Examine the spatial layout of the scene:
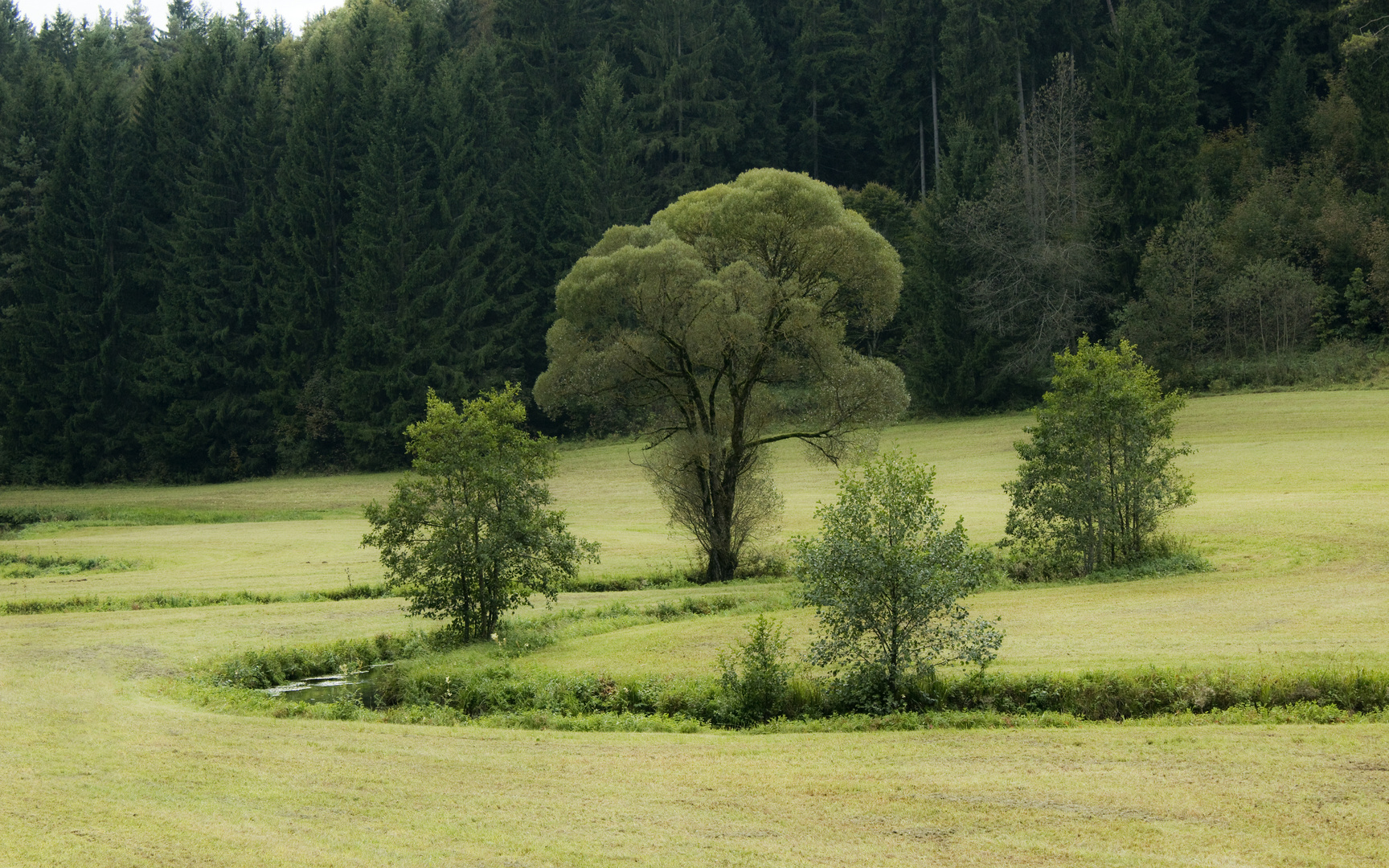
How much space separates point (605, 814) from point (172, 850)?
413 centimetres

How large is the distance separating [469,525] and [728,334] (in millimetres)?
10355

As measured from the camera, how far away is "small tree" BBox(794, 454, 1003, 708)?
1672 centimetres

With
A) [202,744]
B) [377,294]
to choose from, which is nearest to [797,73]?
[377,294]

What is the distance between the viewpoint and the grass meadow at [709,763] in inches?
426

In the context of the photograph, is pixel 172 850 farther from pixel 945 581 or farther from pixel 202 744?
pixel 945 581

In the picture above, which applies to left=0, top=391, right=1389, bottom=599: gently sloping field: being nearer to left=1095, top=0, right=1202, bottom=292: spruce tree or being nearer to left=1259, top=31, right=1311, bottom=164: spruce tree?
left=1095, top=0, right=1202, bottom=292: spruce tree

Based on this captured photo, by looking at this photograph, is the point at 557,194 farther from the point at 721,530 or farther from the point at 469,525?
the point at 469,525

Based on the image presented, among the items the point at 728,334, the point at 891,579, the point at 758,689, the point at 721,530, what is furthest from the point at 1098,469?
the point at 758,689

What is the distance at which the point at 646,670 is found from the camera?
1995 centimetres

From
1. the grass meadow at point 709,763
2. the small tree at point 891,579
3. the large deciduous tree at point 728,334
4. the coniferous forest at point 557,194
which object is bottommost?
the grass meadow at point 709,763

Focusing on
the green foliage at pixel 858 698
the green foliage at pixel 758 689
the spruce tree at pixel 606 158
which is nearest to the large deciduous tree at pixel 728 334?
the green foliage at pixel 858 698

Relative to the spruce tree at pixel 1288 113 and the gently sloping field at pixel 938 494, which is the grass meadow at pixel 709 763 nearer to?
the gently sloping field at pixel 938 494

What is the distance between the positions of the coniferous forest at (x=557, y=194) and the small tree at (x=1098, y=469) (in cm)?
3352

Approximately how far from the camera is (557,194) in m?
73.9
